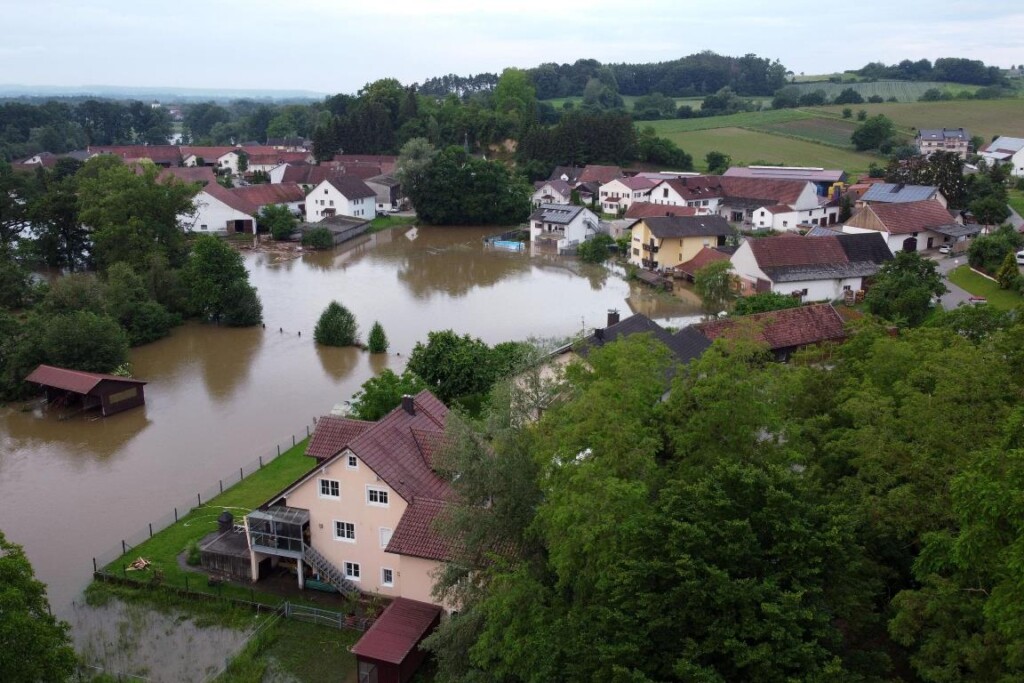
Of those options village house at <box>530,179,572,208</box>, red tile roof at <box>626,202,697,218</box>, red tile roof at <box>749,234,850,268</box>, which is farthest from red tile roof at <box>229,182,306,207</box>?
red tile roof at <box>749,234,850,268</box>

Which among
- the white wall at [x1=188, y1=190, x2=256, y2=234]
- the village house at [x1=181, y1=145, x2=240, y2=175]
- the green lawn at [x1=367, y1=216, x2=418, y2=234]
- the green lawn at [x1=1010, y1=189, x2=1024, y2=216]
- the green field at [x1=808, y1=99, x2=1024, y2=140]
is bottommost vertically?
the green lawn at [x1=367, y1=216, x2=418, y2=234]

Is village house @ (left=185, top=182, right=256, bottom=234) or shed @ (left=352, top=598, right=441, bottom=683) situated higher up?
village house @ (left=185, top=182, right=256, bottom=234)

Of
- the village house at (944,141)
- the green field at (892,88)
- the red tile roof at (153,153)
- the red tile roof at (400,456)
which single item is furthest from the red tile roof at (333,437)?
the green field at (892,88)

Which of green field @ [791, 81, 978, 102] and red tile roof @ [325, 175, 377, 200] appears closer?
red tile roof @ [325, 175, 377, 200]

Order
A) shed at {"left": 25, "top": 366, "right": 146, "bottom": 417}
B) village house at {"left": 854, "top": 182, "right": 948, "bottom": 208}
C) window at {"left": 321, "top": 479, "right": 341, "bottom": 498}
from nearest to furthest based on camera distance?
window at {"left": 321, "top": 479, "right": 341, "bottom": 498}
shed at {"left": 25, "top": 366, "right": 146, "bottom": 417}
village house at {"left": 854, "top": 182, "right": 948, "bottom": 208}

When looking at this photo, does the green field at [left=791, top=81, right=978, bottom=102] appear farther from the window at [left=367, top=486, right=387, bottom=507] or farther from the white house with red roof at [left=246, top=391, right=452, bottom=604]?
the window at [left=367, top=486, right=387, bottom=507]

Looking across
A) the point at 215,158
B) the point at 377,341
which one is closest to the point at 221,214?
the point at 377,341

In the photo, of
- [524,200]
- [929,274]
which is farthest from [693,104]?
[929,274]

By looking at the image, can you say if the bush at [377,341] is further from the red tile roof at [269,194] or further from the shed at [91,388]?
the red tile roof at [269,194]
